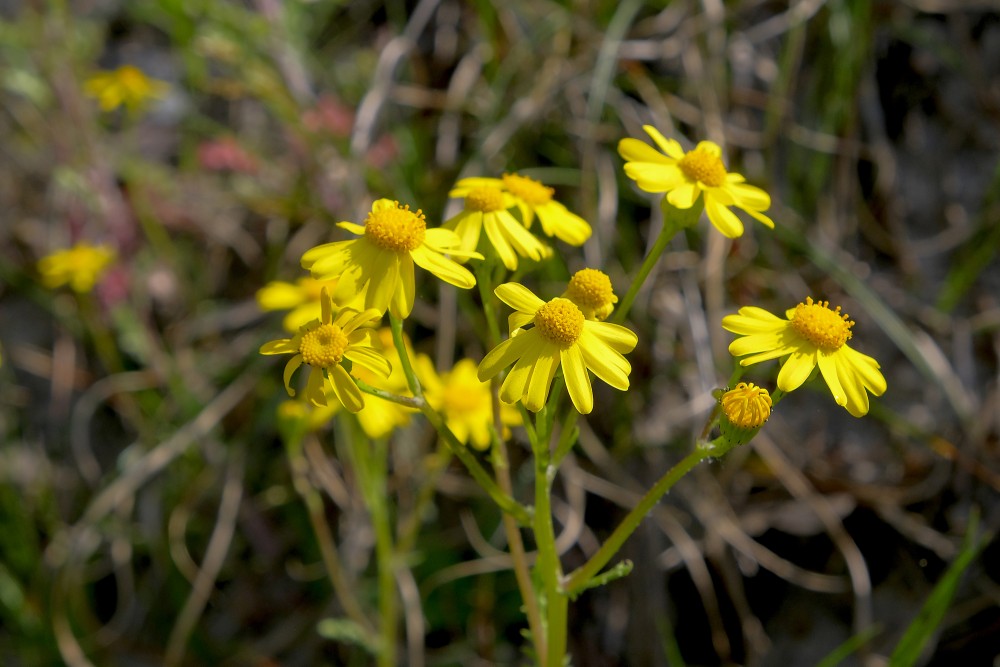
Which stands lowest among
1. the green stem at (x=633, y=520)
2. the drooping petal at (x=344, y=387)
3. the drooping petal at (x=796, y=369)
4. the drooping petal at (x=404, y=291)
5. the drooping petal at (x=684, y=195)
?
the green stem at (x=633, y=520)

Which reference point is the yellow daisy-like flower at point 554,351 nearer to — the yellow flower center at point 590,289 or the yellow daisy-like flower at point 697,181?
the yellow flower center at point 590,289

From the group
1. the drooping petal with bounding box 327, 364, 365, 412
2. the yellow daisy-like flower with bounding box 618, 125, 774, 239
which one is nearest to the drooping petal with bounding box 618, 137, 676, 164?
the yellow daisy-like flower with bounding box 618, 125, 774, 239

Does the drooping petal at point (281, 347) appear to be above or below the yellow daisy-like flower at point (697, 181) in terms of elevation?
below

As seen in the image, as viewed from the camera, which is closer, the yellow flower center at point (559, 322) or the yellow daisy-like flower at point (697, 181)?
the yellow flower center at point (559, 322)

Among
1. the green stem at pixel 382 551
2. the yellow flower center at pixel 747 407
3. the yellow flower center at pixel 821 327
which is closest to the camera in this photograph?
the yellow flower center at pixel 747 407

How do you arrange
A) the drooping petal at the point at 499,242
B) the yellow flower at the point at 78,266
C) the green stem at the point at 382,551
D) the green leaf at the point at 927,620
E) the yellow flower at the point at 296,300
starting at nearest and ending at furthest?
the drooping petal at the point at 499,242 < the green leaf at the point at 927,620 < the green stem at the point at 382,551 < the yellow flower at the point at 296,300 < the yellow flower at the point at 78,266

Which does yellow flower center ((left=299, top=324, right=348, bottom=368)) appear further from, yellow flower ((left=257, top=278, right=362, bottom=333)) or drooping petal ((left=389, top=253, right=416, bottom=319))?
yellow flower ((left=257, top=278, right=362, bottom=333))

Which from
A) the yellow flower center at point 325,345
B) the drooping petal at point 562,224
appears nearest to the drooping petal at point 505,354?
the yellow flower center at point 325,345
